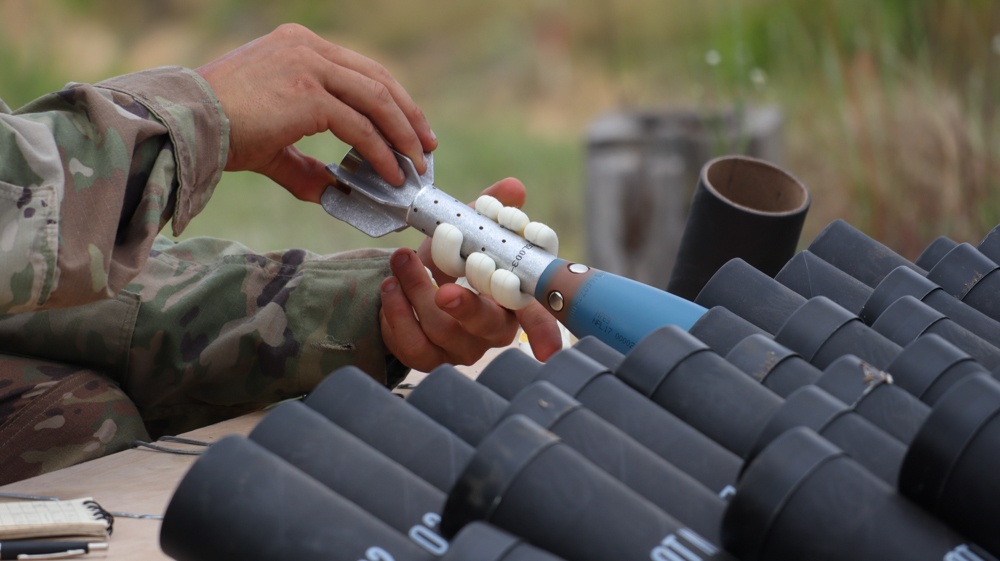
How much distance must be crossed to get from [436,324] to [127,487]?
0.38 m

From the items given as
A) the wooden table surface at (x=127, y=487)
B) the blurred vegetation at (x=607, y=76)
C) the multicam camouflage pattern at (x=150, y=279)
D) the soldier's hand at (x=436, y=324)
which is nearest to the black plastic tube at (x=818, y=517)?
the wooden table surface at (x=127, y=487)

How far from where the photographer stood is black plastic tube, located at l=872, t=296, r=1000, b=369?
0.77 metres

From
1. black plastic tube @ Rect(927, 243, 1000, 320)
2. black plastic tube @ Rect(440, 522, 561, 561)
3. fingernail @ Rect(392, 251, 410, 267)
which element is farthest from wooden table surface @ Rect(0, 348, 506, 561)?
black plastic tube @ Rect(927, 243, 1000, 320)

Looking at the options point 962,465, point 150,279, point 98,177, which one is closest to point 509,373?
point 962,465

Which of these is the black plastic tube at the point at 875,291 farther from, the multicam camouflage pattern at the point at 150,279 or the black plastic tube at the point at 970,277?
the multicam camouflage pattern at the point at 150,279

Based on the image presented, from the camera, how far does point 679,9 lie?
442 centimetres

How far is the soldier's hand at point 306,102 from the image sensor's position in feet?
3.42

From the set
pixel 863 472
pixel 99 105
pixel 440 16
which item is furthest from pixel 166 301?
pixel 440 16

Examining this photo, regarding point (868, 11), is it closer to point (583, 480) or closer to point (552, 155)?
point (552, 155)

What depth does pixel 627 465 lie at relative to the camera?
584 millimetres

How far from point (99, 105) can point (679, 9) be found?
12.3 ft

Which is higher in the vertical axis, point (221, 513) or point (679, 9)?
point (679, 9)

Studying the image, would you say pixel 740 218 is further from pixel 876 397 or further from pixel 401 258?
pixel 876 397

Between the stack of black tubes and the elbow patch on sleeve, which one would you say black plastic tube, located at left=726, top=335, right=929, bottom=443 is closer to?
the stack of black tubes
